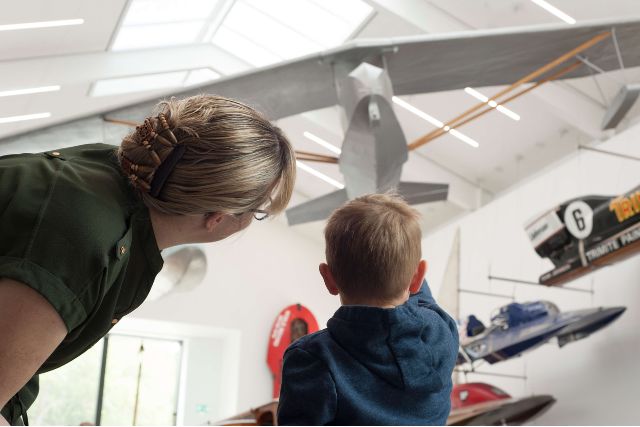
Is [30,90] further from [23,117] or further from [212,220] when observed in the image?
[212,220]

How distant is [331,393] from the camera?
1278mm

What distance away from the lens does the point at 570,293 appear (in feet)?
25.3

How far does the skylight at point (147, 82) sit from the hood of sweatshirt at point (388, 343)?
28.8 ft

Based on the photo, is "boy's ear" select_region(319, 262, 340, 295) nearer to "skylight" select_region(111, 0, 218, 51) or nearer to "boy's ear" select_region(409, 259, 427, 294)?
→ "boy's ear" select_region(409, 259, 427, 294)

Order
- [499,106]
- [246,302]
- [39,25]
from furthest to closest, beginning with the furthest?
[246,302] → [499,106] → [39,25]

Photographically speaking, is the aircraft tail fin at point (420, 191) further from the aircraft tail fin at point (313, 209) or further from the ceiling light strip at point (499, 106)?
the ceiling light strip at point (499, 106)

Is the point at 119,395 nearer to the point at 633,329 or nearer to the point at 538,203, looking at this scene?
the point at 538,203

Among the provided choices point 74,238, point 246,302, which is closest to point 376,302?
point 74,238

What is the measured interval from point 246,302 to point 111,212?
469 inches

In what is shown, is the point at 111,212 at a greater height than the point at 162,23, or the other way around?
the point at 162,23

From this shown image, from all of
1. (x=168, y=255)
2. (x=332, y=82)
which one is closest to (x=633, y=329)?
(x=332, y=82)

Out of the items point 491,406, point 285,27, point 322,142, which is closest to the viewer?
point 491,406

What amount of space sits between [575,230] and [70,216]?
17.7 ft

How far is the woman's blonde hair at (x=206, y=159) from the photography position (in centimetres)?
112
